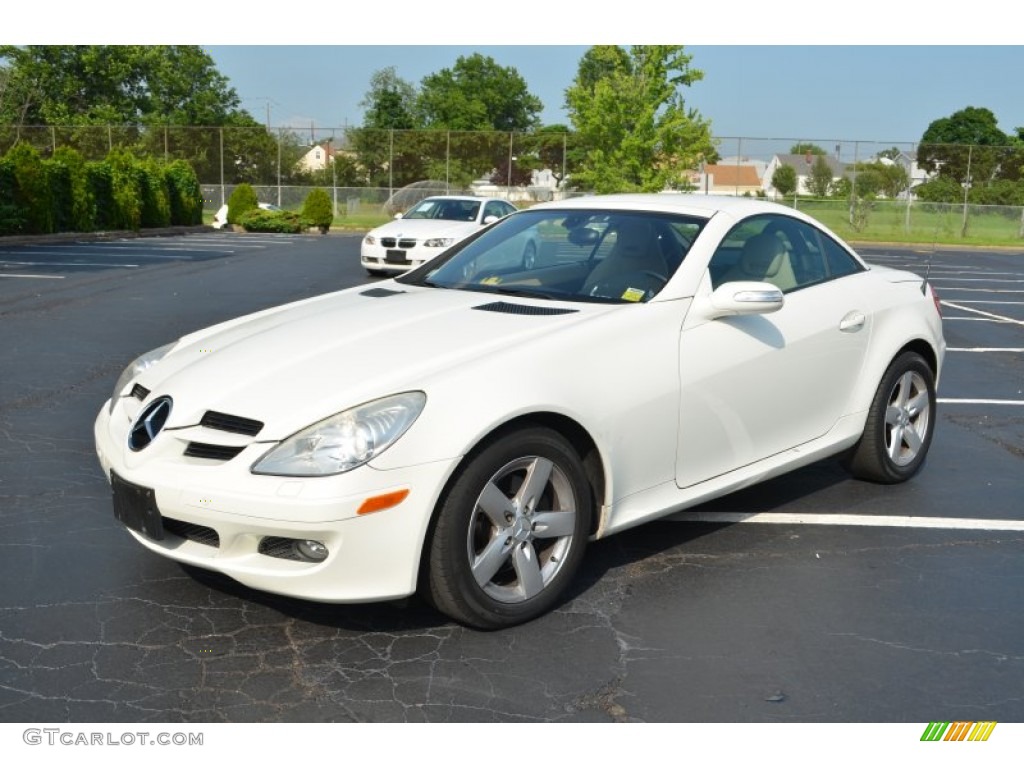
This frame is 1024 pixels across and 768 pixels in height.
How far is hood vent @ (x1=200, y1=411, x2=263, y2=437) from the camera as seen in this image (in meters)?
3.39

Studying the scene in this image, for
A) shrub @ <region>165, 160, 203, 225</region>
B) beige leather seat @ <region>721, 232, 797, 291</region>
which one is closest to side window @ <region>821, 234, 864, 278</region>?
beige leather seat @ <region>721, 232, 797, 291</region>

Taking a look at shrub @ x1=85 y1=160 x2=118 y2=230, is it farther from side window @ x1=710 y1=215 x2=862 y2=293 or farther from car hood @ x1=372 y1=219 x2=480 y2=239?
side window @ x1=710 y1=215 x2=862 y2=293

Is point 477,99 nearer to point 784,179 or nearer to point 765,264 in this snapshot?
point 784,179

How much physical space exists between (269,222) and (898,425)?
3055 cm

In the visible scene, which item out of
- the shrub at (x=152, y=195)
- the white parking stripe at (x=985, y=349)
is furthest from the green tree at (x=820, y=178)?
the white parking stripe at (x=985, y=349)

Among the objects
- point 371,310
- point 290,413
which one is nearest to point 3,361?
point 371,310

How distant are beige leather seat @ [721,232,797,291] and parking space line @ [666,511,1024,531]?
3.62ft

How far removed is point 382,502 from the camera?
3229 mm

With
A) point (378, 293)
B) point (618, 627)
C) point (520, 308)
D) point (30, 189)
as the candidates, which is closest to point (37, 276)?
point (30, 189)

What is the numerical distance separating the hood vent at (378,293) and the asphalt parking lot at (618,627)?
4.80ft

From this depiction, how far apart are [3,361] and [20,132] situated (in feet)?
135

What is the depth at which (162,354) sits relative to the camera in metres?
4.52

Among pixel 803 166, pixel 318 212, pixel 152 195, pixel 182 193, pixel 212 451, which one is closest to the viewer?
pixel 212 451
